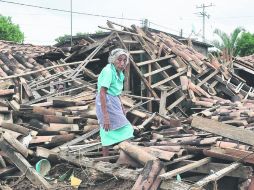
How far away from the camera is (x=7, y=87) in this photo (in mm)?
7766

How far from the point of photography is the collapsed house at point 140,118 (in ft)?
14.8

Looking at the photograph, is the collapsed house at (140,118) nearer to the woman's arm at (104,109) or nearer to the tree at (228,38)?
the woman's arm at (104,109)

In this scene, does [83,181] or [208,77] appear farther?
[208,77]

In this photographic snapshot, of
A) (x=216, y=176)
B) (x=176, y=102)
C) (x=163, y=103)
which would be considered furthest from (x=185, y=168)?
(x=176, y=102)

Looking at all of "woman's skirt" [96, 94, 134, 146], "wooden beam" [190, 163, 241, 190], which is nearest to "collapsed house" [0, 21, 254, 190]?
"wooden beam" [190, 163, 241, 190]

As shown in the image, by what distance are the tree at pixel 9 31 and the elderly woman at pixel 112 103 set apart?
25174mm

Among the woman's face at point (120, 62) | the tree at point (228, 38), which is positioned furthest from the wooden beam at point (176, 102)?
the tree at point (228, 38)

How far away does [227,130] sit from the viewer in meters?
4.70

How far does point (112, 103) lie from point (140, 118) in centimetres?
240

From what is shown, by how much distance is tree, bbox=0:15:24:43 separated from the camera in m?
28.9

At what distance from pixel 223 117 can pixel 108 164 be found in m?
3.07

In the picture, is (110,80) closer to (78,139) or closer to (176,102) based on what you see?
(78,139)

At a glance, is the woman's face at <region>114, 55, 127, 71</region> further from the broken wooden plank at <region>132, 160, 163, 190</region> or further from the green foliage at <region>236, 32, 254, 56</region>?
the green foliage at <region>236, 32, 254, 56</region>

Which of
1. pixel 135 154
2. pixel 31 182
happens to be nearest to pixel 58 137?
pixel 31 182
